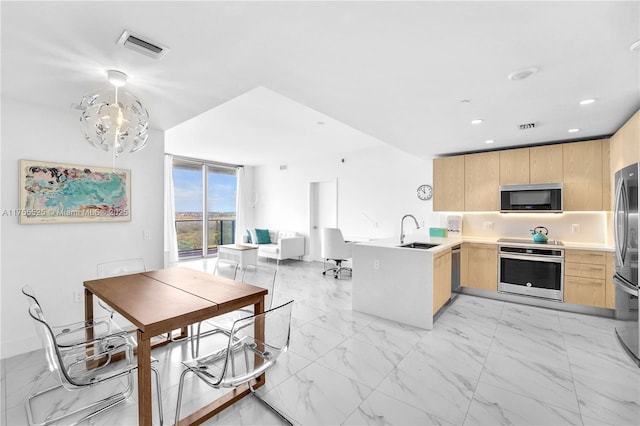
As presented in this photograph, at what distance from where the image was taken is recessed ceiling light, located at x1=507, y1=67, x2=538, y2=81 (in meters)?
2.05

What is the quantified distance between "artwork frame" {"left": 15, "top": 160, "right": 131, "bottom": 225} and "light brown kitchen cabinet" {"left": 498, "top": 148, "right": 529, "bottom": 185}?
5125mm

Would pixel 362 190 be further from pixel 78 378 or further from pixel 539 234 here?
pixel 78 378

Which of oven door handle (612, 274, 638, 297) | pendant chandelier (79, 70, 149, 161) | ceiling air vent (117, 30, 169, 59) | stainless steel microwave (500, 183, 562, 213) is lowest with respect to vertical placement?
oven door handle (612, 274, 638, 297)

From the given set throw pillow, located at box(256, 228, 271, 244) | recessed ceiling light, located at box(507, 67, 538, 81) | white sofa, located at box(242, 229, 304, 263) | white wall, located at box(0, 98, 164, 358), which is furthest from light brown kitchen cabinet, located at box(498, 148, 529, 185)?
throw pillow, located at box(256, 228, 271, 244)

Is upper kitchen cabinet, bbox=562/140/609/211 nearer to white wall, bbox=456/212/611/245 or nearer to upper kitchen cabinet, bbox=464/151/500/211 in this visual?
white wall, bbox=456/212/611/245

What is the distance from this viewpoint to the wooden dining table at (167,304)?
1507 millimetres

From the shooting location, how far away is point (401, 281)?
11.0ft

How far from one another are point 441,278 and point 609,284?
2007mm

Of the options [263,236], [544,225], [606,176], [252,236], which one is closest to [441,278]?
[544,225]

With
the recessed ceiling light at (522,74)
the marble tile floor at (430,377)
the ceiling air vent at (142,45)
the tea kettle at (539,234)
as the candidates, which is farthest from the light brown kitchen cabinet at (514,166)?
the ceiling air vent at (142,45)

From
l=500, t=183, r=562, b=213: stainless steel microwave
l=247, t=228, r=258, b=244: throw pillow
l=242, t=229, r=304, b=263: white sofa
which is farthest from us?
l=247, t=228, r=258, b=244: throw pillow

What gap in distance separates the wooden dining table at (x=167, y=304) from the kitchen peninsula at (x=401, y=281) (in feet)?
5.91

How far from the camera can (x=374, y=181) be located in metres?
6.04

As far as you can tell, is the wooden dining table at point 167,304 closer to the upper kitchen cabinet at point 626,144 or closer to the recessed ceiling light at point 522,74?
the recessed ceiling light at point 522,74
